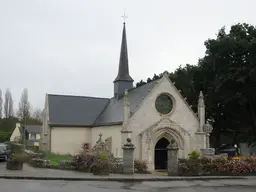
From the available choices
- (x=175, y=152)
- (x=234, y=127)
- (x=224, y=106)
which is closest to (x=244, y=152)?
(x=234, y=127)

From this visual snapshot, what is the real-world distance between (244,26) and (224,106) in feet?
28.3

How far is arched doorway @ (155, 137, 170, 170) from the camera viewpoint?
31042mm

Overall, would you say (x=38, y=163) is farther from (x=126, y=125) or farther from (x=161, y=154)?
(x=161, y=154)

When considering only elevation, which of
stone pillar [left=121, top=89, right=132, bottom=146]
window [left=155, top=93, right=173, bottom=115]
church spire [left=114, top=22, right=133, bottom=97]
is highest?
church spire [left=114, top=22, right=133, bottom=97]

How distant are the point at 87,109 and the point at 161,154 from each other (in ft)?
37.9

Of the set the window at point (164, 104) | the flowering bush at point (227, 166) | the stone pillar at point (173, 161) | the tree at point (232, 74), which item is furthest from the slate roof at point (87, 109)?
the flowering bush at point (227, 166)

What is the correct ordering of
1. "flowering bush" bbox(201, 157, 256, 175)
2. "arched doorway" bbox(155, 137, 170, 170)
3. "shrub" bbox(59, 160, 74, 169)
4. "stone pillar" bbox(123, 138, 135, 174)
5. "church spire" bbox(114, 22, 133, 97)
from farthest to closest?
1. "church spire" bbox(114, 22, 133, 97)
2. "arched doorway" bbox(155, 137, 170, 170)
3. "shrub" bbox(59, 160, 74, 169)
4. "flowering bush" bbox(201, 157, 256, 175)
5. "stone pillar" bbox(123, 138, 135, 174)

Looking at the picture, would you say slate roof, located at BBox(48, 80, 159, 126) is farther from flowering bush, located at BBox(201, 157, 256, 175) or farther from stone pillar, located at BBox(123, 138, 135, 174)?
flowering bush, located at BBox(201, 157, 256, 175)

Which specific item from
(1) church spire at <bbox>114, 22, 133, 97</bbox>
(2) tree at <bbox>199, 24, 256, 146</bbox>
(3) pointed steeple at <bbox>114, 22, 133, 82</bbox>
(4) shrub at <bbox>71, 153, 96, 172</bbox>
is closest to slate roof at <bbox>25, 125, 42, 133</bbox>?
(1) church spire at <bbox>114, 22, 133, 97</bbox>

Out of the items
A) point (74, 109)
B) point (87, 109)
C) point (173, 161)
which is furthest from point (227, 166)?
point (74, 109)

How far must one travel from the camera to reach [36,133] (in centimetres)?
6806

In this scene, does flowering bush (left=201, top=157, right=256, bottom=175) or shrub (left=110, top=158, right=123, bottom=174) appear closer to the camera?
shrub (left=110, top=158, right=123, bottom=174)

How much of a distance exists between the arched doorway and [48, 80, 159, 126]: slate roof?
13.5ft

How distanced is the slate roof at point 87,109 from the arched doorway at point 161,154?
4102 millimetres
